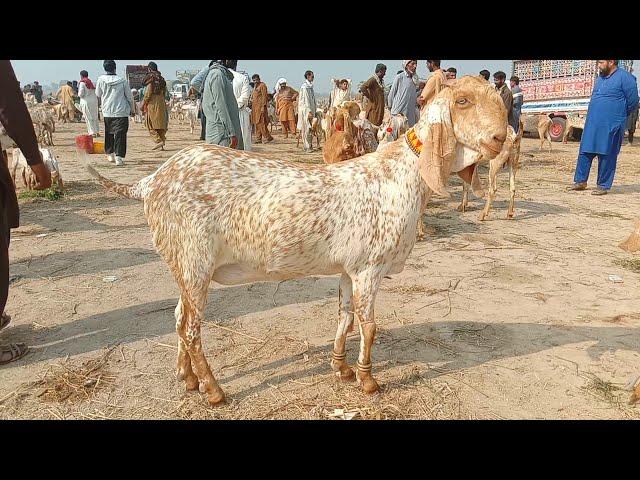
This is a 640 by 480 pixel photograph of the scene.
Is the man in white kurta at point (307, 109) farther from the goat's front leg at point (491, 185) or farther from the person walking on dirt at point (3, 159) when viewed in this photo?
the person walking on dirt at point (3, 159)

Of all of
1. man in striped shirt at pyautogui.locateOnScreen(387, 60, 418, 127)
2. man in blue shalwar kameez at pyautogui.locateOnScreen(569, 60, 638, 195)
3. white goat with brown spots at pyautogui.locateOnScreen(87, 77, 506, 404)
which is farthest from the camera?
man in striped shirt at pyautogui.locateOnScreen(387, 60, 418, 127)

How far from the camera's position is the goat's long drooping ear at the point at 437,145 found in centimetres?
305

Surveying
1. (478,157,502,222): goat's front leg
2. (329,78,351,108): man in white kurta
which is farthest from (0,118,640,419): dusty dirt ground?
(329,78,351,108): man in white kurta

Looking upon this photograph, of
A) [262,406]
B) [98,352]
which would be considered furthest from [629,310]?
[98,352]

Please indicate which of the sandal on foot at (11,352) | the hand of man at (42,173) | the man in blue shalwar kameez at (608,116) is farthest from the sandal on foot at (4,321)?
the man in blue shalwar kameez at (608,116)

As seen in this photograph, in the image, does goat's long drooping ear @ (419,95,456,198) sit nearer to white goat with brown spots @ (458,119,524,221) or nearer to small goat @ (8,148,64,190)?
white goat with brown spots @ (458,119,524,221)

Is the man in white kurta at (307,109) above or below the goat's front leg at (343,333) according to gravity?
above

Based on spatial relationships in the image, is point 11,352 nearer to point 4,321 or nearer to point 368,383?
point 4,321

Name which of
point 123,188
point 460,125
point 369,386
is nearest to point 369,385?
point 369,386

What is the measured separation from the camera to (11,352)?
373cm

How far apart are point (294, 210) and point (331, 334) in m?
1.72

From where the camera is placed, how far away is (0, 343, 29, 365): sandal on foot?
367 cm

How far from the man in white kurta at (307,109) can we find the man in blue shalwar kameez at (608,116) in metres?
9.41

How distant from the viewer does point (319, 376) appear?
143 inches
